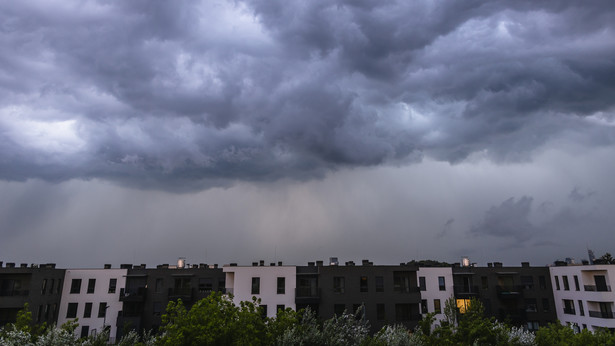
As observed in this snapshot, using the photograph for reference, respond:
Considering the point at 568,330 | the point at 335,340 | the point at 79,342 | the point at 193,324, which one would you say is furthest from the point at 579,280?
the point at 79,342

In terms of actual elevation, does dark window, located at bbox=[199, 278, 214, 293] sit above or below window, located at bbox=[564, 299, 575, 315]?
above

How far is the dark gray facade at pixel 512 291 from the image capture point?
57531mm

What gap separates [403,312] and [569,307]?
27.9 meters

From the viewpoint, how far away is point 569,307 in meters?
58.4

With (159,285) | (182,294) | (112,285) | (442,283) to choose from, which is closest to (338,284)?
(442,283)

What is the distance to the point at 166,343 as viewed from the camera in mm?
21609

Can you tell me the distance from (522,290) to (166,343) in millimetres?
55872

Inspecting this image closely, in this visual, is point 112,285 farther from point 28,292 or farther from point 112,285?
point 28,292

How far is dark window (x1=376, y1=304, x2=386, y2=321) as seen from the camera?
166 feet

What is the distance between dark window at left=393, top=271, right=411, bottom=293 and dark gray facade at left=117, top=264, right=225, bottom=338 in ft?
82.7

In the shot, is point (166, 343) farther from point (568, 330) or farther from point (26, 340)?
point (568, 330)

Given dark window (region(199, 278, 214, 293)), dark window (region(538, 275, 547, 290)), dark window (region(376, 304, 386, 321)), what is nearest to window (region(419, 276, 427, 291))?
dark window (region(376, 304, 386, 321))

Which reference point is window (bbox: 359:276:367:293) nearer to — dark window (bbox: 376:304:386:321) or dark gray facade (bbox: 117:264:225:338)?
dark window (bbox: 376:304:386:321)

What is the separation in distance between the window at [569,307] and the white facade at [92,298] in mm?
67515
